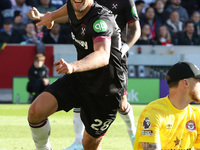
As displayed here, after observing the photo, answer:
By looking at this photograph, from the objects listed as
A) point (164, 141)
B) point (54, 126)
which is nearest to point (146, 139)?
point (164, 141)

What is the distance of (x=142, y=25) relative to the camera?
16.5 metres

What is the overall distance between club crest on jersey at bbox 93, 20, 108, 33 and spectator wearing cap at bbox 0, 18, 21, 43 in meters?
11.7

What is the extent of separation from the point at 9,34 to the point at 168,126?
12.4 meters

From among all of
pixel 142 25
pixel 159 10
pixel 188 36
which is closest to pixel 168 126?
pixel 142 25

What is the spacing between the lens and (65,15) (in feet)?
18.2

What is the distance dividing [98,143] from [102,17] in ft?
5.45

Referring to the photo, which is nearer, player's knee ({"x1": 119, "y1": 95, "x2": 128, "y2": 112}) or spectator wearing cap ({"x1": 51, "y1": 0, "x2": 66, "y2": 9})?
player's knee ({"x1": 119, "y1": 95, "x2": 128, "y2": 112})

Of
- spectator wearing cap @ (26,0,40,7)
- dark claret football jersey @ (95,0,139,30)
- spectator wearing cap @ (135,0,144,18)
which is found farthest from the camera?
spectator wearing cap @ (26,0,40,7)

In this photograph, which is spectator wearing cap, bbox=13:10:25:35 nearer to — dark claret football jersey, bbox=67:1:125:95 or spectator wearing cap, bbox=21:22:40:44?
spectator wearing cap, bbox=21:22:40:44

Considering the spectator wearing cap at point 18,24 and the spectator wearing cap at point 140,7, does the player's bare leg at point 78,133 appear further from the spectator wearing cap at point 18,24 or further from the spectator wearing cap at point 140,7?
the spectator wearing cap at point 140,7

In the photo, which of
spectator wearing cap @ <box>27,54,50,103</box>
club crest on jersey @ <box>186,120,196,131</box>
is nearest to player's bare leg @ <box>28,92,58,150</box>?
club crest on jersey @ <box>186,120,196,131</box>

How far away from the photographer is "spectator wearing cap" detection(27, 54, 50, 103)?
1440 centimetres

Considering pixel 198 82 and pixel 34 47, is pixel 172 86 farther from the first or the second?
pixel 34 47

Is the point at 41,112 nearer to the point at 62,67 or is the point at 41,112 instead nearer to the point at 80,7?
the point at 80,7
